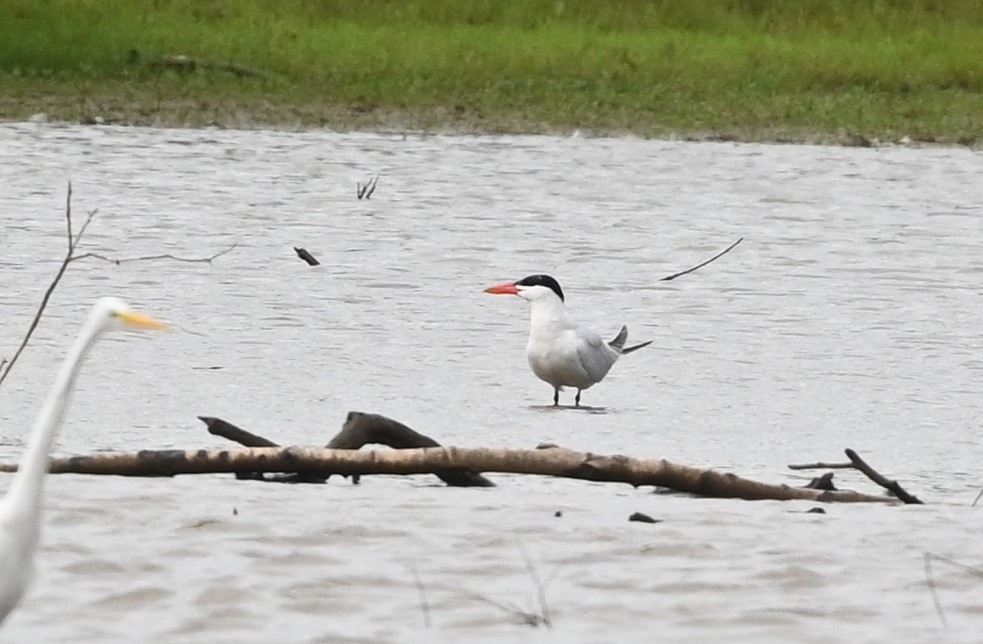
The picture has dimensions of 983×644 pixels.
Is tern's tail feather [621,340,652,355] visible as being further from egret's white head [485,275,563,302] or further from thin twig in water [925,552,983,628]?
thin twig in water [925,552,983,628]

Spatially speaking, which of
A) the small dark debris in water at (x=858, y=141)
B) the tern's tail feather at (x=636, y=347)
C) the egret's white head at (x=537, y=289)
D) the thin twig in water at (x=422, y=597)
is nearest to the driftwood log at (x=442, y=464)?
the thin twig in water at (x=422, y=597)

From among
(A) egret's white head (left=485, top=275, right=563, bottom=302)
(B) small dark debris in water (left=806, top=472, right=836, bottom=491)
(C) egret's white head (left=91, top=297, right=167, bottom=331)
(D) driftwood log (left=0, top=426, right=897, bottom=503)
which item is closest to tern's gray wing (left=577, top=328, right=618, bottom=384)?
(A) egret's white head (left=485, top=275, right=563, bottom=302)

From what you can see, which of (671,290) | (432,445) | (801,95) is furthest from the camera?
(801,95)

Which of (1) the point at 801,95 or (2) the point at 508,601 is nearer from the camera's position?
(2) the point at 508,601

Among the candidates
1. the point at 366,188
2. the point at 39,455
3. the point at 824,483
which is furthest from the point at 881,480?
the point at 366,188

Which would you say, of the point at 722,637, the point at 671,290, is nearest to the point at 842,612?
the point at 722,637

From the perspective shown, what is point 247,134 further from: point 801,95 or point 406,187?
point 801,95

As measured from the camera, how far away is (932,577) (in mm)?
6262

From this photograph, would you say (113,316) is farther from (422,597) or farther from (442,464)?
(442,464)

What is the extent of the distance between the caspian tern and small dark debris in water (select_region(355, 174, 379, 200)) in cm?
790

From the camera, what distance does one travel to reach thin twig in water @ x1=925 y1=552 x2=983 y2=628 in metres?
5.93

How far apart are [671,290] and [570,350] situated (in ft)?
13.3

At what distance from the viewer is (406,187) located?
19.2 metres

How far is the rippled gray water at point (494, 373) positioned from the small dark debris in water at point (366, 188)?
11 cm
